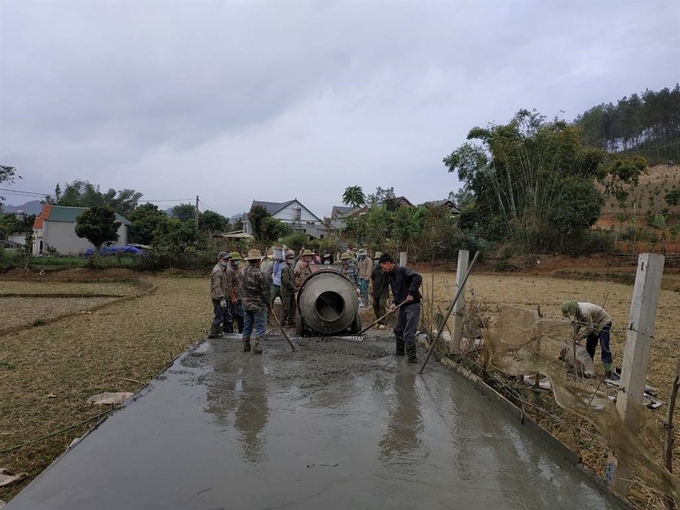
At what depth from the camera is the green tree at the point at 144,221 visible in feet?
161

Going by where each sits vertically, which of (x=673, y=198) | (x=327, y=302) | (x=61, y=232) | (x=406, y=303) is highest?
(x=673, y=198)

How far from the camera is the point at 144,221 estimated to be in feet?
162

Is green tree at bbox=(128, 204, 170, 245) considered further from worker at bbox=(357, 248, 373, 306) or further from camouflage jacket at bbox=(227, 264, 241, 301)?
camouflage jacket at bbox=(227, 264, 241, 301)

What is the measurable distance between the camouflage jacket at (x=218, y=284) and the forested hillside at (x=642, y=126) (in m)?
55.2

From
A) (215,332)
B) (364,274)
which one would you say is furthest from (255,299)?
(364,274)

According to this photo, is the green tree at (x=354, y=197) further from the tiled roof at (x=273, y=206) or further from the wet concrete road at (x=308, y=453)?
the wet concrete road at (x=308, y=453)

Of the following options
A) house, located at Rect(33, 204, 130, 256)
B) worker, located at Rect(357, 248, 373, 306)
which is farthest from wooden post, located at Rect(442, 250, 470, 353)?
house, located at Rect(33, 204, 130, 256)

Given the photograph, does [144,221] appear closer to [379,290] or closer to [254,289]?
[379,290]

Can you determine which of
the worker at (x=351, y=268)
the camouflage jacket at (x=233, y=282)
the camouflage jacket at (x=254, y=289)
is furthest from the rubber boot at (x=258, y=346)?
the worker at (x=351, y=268)

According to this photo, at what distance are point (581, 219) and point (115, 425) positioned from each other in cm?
3138

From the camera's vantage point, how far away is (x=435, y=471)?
11.5 feet

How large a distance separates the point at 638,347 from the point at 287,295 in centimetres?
729

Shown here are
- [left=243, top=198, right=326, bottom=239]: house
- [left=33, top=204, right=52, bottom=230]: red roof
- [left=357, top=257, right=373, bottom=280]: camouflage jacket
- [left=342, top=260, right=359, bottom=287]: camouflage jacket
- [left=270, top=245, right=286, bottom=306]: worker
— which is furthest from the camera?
[left=243, top=198, right=326, bottom=239]: house

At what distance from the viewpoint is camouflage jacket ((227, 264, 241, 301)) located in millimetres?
8867
